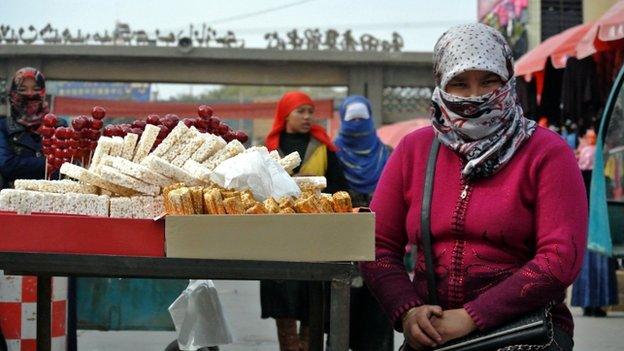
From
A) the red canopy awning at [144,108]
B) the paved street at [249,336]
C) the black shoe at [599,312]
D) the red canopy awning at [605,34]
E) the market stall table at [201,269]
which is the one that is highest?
the red canopy awning at [144,108]

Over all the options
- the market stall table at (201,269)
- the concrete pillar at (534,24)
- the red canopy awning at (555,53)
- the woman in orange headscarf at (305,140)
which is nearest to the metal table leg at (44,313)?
the market stall table at (201,269)

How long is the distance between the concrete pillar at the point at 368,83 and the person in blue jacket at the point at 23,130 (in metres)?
47.3

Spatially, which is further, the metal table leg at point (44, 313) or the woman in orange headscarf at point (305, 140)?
the woman in orange headscarf at point (305, 140)

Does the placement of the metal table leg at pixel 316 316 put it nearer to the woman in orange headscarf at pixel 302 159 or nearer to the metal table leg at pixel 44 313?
the metal table leg at pixel 44 313

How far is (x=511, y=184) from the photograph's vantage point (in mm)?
3396

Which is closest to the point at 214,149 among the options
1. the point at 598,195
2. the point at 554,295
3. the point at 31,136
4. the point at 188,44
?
the point at 554,295

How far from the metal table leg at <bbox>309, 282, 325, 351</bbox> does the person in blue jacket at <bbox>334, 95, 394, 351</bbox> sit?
6.20ft

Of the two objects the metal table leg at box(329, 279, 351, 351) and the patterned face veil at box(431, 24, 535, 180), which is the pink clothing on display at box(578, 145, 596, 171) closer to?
the patterned face veil at box(431, 24, 535, 180)

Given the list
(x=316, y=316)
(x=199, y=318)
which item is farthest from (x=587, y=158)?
(x=316, y=316)

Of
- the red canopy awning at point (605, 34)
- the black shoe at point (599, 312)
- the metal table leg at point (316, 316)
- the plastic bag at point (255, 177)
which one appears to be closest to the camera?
the plastic bag at point (255, 177)

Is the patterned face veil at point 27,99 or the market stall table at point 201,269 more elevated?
the patterned face veil at point 27,99

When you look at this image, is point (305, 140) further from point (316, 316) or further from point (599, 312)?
point (599, 312)

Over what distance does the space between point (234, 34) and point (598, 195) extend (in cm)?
4487

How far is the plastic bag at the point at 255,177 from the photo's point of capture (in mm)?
3562
